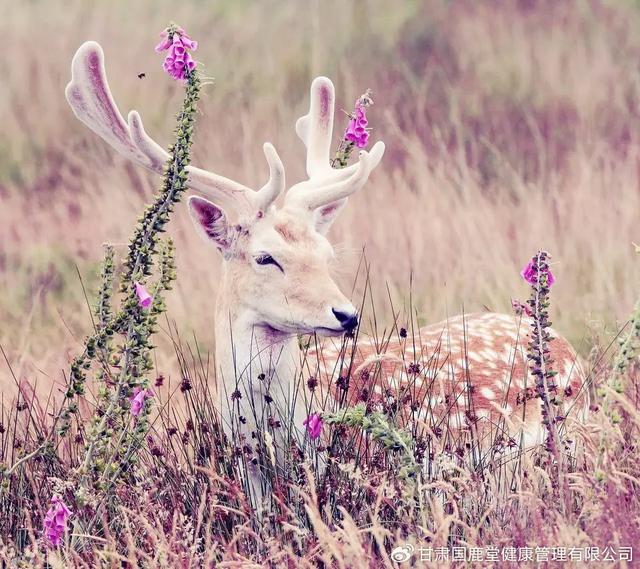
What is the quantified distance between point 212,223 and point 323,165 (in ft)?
2.39

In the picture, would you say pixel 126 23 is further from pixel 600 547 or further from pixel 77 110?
pixel 600 547

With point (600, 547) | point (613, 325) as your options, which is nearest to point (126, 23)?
point (613, 325)

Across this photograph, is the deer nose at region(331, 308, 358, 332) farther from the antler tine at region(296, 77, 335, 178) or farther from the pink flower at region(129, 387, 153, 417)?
the antler tine at region(296, 77, 335, 178)

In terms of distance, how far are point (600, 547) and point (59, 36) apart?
8634 millimetres

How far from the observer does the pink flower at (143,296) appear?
3.99m

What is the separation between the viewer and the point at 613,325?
255 inches

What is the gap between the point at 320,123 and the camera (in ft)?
18.8

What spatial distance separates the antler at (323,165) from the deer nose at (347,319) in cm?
60

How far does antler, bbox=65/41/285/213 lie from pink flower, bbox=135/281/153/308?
95 centimetres

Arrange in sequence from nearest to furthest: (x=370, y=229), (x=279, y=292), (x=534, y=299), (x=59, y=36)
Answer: (x=534, y=299), (x=279, y=292), (x=370, y=229), (x=59, y=36)

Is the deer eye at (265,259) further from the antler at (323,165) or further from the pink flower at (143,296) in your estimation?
the pink flower at (143,296)

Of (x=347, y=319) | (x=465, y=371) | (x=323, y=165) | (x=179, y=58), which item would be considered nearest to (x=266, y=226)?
(x=347, y=319)

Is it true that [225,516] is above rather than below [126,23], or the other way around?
below

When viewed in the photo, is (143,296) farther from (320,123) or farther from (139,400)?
(320,123)
